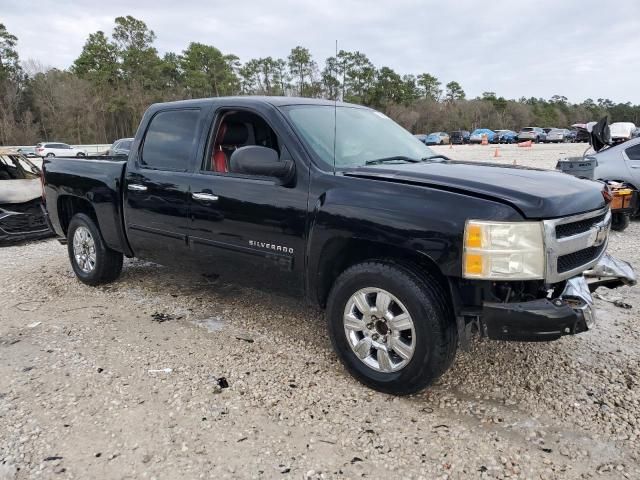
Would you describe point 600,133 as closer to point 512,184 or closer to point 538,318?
point 512,184

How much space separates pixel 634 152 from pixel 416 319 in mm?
7471

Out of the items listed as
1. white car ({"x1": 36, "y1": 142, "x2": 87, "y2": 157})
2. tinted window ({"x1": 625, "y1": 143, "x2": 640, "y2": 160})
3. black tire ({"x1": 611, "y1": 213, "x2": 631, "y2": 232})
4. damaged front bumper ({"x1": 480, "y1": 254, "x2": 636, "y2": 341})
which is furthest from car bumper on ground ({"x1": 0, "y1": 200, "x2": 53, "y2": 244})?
white car ({"x1": 36, "y1": 142, "x2": 87, "y2": 157})

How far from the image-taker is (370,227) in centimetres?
301

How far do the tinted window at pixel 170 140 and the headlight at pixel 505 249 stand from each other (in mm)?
2558

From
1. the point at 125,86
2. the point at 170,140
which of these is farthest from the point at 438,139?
the point at 170,140

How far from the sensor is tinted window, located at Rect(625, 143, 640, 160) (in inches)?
328

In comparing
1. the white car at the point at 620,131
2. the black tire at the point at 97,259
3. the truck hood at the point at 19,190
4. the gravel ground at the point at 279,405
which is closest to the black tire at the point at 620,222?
the white car at the point at 620,131

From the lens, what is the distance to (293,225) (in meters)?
3.43

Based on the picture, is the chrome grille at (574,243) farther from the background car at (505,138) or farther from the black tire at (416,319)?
the background car at (505,138)

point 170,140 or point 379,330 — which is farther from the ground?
point 170,140

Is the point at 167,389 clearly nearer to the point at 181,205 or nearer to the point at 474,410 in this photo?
the point at 181,205

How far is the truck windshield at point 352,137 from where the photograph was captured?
3555mm

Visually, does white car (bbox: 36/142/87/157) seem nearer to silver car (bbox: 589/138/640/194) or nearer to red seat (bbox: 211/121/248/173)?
silver car (bbox: 589/138/640/194)

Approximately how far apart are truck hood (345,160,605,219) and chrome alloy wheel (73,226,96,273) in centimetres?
332
